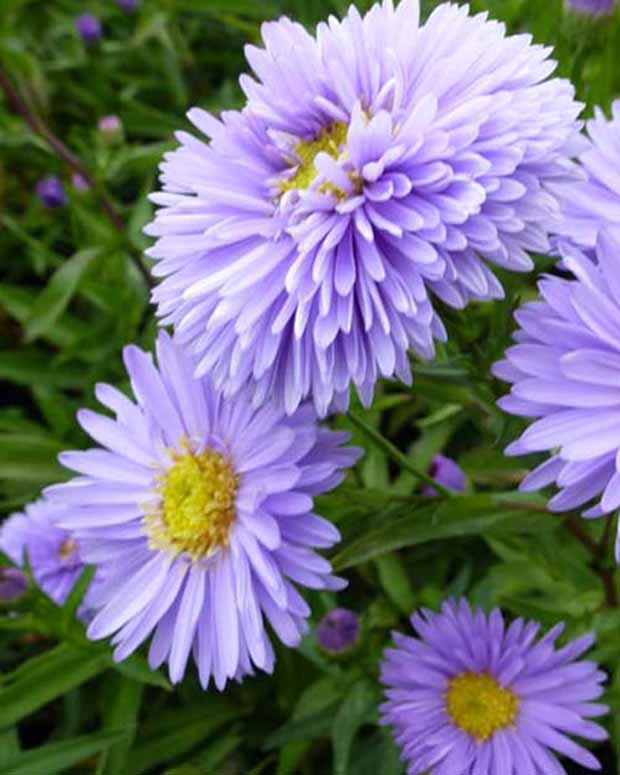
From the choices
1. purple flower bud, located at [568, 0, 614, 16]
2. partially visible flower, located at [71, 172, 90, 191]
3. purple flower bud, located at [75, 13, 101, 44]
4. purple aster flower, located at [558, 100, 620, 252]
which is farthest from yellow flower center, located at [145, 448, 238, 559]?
purple flower bud, located at [75, 13, 101, 44]

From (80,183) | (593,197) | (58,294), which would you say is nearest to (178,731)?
(58,294)

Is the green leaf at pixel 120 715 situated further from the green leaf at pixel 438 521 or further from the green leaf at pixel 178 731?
the green leaf at pixel 438 521

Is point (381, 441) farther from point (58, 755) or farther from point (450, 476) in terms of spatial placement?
point (58, 755)

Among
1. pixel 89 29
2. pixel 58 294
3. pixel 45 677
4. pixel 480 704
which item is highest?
pixel 89 29

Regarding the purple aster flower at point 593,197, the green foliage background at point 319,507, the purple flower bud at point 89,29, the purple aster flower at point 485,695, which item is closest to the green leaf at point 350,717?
the green foliage background at point 319,507

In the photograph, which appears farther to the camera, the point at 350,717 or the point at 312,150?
the point at 350,717

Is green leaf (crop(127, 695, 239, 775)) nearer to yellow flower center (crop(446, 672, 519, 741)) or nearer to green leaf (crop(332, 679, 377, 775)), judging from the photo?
green leaf (crop(332, 679, 377, 775))

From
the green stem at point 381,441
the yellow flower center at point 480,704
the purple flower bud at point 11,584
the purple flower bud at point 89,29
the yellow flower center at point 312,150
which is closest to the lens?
the yellow flower center at point 312,150
